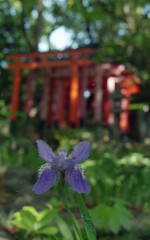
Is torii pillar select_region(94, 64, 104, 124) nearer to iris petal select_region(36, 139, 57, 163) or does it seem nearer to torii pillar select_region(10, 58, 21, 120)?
torii pillar select_region(10, 58, 21, 120)

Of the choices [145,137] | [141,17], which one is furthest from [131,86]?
[145,137]

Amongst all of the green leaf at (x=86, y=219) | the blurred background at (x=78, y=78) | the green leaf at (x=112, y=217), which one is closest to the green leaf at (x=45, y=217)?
the green leaf at (x=112, y=217)

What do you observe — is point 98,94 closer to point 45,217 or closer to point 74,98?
point 74,98

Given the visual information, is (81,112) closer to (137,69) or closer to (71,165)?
(137,69)

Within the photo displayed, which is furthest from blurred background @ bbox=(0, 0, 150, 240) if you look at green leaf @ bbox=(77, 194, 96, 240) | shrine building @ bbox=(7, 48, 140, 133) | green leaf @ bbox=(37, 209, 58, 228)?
green leaf @ bbox=(77, 194, 96, 240)

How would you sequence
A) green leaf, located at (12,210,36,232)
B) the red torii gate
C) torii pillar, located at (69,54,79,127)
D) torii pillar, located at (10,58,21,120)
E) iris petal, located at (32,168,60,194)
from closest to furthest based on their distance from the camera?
iris petal, located at (32,168,60,194), green leaf, located at (12,210,36,232), torii pillar, located at (69,54,79,127), the red torii gate, torii pillar, located at (10,58,21,120)

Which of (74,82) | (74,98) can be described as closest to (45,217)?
(74,98)
